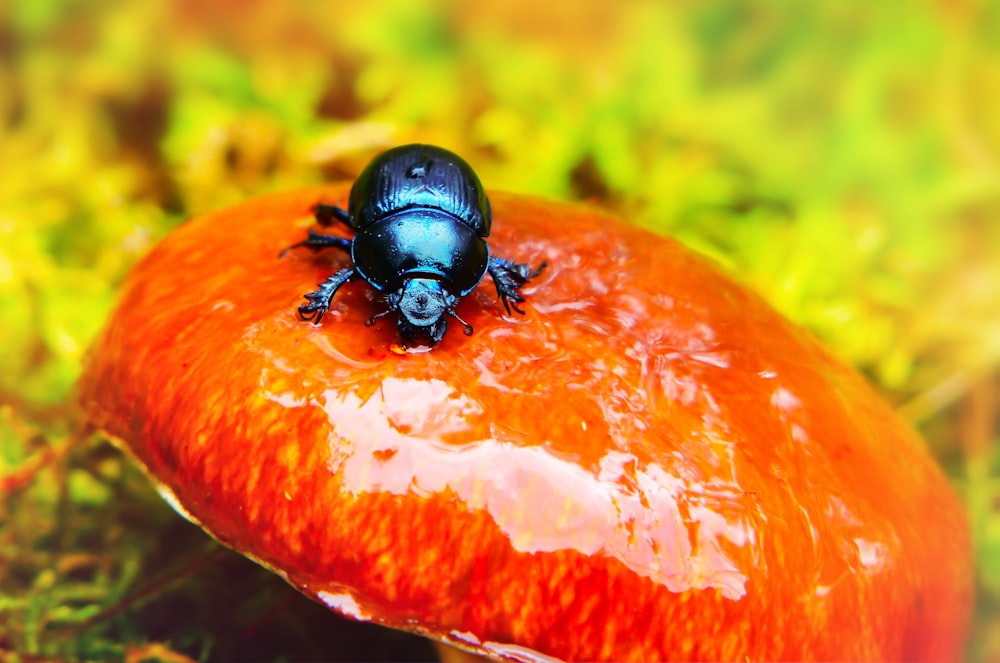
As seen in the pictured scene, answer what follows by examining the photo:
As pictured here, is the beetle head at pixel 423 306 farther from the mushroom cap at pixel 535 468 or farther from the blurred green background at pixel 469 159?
the blurred green background at pixel 469 159

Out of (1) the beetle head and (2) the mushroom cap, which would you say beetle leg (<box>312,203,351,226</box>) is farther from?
(1) the beetle head

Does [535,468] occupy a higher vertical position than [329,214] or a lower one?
lower

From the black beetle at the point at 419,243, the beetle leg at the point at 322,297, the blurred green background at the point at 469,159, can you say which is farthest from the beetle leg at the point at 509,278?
the blurred green background at the point at 469,159

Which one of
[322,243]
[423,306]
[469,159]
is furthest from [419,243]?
[469,159]

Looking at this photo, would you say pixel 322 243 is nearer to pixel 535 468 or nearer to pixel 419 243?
pixel 419 243

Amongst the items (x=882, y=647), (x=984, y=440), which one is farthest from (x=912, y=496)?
(x=984, y=440)

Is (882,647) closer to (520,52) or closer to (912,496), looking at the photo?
(912,496)
